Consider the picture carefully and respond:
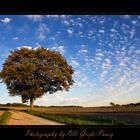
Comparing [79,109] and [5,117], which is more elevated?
[79,109]

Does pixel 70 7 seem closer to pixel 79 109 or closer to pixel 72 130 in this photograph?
pixel 79 109

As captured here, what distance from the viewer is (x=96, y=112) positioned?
736 centimetres

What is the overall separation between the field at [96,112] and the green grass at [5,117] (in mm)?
182

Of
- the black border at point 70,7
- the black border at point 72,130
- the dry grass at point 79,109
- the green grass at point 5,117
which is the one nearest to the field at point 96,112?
the dry grass at point 79,109

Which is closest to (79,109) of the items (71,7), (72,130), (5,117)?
(72,130)

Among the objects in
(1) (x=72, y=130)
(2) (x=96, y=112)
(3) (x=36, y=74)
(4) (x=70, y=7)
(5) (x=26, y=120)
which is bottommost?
(1) (x=72, y=130)

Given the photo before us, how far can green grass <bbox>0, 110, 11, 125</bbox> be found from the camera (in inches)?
270

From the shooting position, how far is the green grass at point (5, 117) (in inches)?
270

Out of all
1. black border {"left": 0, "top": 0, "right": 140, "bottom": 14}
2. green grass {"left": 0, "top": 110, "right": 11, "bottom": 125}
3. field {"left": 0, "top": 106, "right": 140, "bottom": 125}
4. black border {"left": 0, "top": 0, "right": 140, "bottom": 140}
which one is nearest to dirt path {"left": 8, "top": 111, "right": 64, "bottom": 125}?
green grass {"left": 0, "top": 110, "right": 11, "bottom": 125}

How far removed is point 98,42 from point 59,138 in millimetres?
1841

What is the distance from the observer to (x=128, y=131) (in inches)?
269

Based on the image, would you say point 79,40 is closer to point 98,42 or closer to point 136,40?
point 98,42

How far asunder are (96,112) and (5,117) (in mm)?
1595

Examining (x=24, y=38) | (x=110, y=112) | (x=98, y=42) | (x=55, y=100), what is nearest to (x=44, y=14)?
(x=24, y=38)
